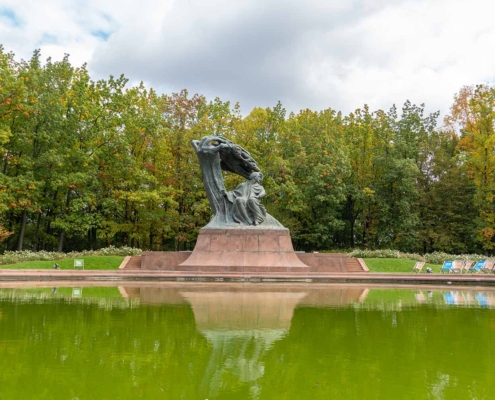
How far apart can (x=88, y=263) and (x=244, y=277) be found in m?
10.5

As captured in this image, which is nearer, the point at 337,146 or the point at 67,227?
the point at 67,227

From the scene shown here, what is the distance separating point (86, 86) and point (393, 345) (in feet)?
106

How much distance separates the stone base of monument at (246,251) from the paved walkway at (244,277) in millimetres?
2557

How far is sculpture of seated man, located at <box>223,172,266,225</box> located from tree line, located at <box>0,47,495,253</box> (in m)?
12.1

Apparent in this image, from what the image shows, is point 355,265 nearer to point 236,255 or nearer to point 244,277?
point 236,255

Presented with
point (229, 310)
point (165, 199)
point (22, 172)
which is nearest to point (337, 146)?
point (165, 199)

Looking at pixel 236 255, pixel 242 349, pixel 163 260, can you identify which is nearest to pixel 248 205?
pixel 236 255

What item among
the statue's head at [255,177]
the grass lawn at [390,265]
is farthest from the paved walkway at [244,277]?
the grass lawn at [390,265]

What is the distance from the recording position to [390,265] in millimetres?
25219

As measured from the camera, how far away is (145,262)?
22516mm

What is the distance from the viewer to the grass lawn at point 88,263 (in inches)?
900

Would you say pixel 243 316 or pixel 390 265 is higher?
pixel 390 265

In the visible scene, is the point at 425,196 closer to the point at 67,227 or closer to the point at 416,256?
the point at 416,256

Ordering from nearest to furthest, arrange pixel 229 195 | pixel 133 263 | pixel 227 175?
pixel 229 195 < pixel 133 263 < pixel 227 175
